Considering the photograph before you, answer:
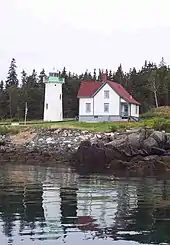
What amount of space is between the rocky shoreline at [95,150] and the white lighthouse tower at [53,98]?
1611 centimetres

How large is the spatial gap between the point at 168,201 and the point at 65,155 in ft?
87.2

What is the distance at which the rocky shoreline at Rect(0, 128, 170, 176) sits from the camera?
40250mm

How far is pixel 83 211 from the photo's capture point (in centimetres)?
1902

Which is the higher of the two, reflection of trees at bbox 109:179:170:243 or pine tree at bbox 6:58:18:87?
pine tree at bbox 6:58:18:87

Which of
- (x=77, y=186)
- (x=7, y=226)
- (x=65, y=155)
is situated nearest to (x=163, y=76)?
(x=65, y=155)

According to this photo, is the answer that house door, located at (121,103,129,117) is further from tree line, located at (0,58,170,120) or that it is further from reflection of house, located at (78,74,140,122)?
tree line, located at (0,58,170,120)

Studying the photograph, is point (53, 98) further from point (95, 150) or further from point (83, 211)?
point (83, 211)

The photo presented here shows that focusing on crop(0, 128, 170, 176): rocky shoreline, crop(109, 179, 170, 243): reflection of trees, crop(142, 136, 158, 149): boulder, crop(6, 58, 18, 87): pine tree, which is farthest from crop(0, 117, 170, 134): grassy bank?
crop(6, 58, 18, 87): pine tree

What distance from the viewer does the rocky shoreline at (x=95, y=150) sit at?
40250 millimetres

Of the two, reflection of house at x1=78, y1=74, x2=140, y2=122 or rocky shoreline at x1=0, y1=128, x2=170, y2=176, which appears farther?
reflection of house at x1=78, y1=74, x2=140, y2=122

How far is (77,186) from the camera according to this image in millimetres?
28188

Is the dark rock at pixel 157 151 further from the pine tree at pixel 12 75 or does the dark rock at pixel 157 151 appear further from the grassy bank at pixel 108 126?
the pine tree at pixel 12 75

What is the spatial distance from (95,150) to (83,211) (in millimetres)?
24804

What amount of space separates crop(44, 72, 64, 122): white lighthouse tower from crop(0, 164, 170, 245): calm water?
39.5 m
